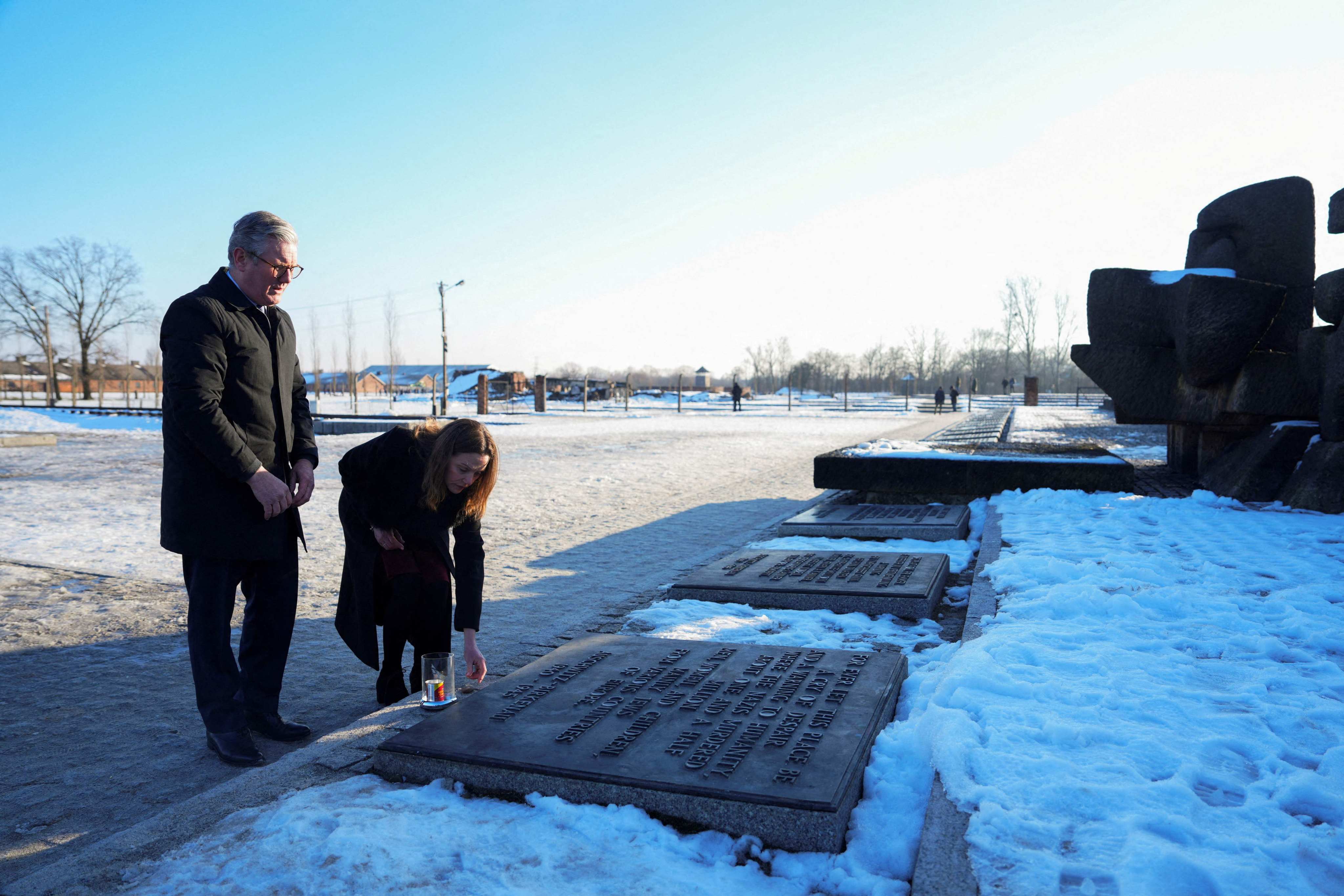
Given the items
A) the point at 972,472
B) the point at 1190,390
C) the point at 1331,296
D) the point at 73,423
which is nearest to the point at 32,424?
the point at 73,423

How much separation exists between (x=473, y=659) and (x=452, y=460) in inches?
31.1

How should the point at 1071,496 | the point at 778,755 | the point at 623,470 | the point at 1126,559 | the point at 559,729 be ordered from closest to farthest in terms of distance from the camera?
1. the point at 778,755
2. the point at 559,729
3. the point at 1126,559
4. the point at 1071,496
5. the point at 623,470

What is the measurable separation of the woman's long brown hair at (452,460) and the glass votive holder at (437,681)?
1.82ft

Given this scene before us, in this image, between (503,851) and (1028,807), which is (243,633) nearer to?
(503,851)

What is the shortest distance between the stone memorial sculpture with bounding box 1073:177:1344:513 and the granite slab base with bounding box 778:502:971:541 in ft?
8.34

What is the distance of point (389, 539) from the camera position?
11.0 feet

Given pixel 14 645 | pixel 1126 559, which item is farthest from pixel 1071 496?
pixel 14 645

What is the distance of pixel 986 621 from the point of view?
395 cm

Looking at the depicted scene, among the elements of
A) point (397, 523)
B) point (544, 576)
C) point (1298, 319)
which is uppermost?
point (1298, 319)

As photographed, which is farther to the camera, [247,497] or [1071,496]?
[1071,496]

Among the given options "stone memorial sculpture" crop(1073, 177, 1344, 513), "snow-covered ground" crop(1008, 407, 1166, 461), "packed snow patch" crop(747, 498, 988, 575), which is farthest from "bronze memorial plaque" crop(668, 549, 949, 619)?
"snow-covered ground" crop(1008, 407, 1166, 461)

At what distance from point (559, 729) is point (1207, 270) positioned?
8.30 meters

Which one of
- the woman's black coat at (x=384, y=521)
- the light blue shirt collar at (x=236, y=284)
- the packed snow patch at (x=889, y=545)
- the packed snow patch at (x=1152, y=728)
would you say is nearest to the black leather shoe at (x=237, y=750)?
the woman's black coat at (x=384, y=521)

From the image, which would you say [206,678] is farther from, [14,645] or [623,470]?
[623,470]
